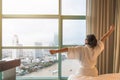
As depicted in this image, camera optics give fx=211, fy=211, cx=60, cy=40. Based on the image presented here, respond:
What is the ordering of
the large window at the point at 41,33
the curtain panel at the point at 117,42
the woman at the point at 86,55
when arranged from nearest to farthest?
1. the woman at the point at 86,55
2. the curtain panel at the point at 117,42
3. the large window at the point at 41,33

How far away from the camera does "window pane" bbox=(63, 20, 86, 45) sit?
483 cm

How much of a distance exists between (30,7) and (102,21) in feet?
5.41

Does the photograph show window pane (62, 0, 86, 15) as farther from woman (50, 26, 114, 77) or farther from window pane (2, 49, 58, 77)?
woman (50, 26, 114, 77)

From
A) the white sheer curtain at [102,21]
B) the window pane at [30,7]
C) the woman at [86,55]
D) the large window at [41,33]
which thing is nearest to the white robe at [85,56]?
the woman at [86,55]

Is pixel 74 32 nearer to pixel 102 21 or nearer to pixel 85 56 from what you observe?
pixel 102 21

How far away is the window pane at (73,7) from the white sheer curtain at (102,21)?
31 centimetres

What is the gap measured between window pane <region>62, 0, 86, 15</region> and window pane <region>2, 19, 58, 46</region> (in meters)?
0.34

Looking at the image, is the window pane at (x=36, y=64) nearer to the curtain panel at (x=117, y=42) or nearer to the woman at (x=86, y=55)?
the curtain panel at (x=117, y=42)

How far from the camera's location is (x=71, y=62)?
15.9 ft

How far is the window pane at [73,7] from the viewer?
4789 mm

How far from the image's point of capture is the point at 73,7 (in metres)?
4.82

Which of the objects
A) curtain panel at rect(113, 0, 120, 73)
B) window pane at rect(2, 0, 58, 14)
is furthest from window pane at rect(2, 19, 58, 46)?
curtain panel at rect(113, 0, 120, 73)

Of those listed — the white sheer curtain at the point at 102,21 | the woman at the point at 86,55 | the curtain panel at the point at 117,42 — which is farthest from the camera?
the white sheer curtain at the point at 102,21

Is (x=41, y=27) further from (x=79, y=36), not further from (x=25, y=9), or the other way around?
(x=79, y=36)
